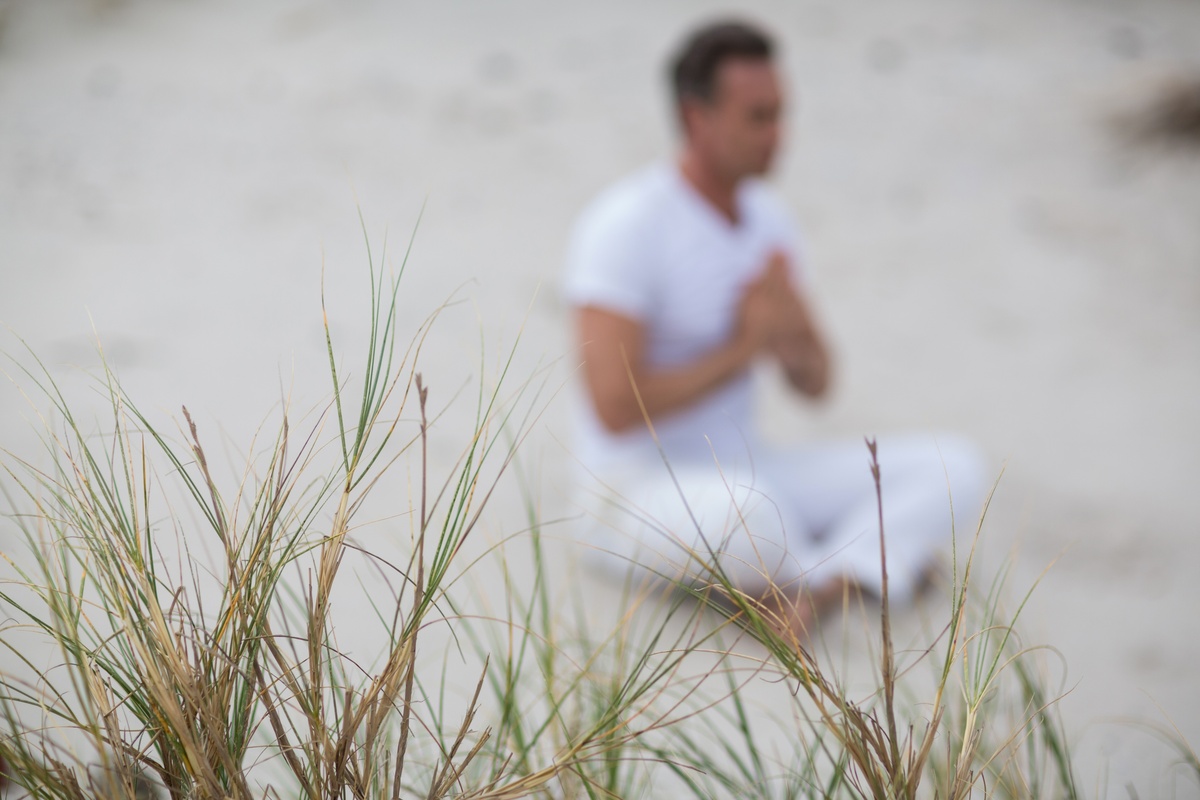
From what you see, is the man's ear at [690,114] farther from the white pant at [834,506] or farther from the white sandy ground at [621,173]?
the white pant at [834,506]

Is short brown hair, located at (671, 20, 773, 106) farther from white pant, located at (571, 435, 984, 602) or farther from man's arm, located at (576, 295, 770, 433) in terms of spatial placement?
white pant, located at (571, 435, 984, 602)

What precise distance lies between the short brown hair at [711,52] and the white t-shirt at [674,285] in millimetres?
181

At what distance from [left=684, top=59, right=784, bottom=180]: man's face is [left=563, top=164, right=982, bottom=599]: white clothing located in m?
0.12

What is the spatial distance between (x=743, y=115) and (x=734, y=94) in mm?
42

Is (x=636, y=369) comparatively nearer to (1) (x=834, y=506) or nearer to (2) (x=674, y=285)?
(2) (x=674, y=285)

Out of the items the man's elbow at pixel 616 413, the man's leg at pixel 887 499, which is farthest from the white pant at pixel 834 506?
the man's elbow at pixel 616 413

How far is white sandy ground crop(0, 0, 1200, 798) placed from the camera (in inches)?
95.3

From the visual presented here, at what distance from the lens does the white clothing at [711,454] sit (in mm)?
1831

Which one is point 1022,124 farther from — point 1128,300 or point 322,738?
point 322,738

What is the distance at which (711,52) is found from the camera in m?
1.86

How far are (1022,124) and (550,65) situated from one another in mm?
2089

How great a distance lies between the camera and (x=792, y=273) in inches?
78.5

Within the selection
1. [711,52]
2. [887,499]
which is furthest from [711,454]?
[711,52]

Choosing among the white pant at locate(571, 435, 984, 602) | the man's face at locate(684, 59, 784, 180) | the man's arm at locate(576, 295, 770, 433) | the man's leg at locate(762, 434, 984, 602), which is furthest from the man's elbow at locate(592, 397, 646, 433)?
the man's face at locate(684, 59, 784, 180)
